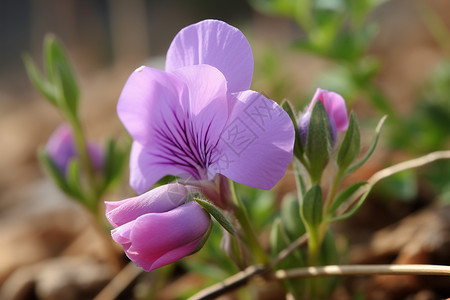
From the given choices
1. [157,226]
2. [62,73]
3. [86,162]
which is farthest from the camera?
[86,162]

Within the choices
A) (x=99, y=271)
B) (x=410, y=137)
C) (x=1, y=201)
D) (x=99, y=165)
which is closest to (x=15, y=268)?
(x=99, y=271)

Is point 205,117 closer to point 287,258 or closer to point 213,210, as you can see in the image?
point 213,210

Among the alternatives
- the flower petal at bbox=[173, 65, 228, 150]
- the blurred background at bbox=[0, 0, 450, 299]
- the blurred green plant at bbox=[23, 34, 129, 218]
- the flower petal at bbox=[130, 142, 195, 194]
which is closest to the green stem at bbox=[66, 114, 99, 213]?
the blurred green plant at bbox=[23, 34, 129, 218]

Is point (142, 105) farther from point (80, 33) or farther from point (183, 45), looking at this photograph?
point (80, 33)

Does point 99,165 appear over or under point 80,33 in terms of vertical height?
over

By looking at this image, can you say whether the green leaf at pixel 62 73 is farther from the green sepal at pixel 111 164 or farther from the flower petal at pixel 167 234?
the flower petal at pixel 167 234

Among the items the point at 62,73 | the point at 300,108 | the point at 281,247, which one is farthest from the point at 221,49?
the point at 300,108

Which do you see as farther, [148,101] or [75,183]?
[75,183]
